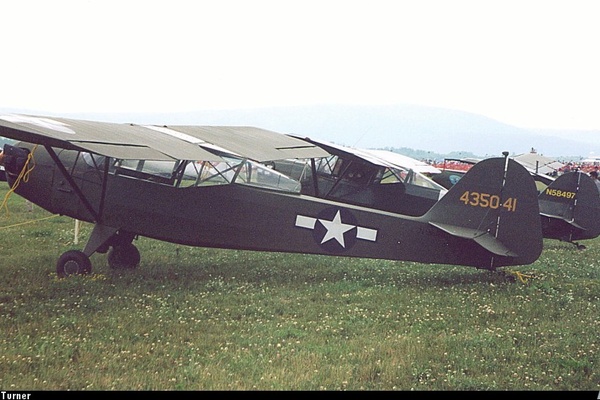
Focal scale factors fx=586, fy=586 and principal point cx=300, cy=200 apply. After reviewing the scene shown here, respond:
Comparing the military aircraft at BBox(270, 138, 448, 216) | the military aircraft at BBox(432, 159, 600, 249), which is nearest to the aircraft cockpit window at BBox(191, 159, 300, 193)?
the military aircraft at BBox(270, 138, 448, 216)

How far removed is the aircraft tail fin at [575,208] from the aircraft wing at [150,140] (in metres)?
4.57

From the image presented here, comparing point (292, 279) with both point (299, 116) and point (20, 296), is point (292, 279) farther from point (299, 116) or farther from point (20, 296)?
point (299, 116)

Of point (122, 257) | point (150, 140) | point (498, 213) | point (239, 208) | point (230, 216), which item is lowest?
point (122, 257)

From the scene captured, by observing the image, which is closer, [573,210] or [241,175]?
[241,175]

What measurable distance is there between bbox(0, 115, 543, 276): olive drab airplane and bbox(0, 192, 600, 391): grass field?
42cm

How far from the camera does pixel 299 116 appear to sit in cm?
3544

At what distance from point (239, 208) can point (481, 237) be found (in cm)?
300

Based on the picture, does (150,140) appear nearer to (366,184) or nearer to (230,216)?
(230,216)

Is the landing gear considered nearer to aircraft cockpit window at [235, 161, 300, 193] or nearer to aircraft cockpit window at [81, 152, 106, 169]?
aircraft cockpit window at [81, 152, 106, 169]

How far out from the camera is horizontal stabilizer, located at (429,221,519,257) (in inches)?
274

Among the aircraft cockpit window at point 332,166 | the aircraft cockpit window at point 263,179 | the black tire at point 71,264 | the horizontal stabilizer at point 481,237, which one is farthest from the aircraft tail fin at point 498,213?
the black tire at point 71,264

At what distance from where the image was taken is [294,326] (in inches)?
208

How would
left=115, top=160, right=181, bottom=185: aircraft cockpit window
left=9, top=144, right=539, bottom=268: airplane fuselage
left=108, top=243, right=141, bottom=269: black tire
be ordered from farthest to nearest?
left=108, top=243, right=141, bottom=269: black tire → left=115, top=160, right=181, bottom=185: aircraft cockpit window → left=9, top=144, right=539, bottom=268: airplane fuselage

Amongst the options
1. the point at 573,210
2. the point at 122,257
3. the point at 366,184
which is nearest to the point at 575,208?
the point at 573,210
